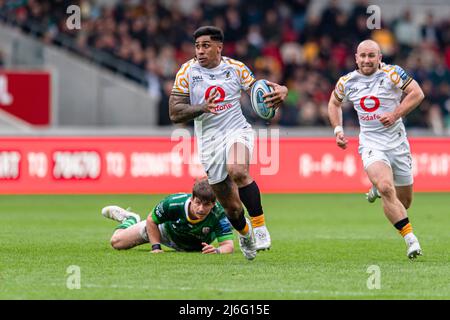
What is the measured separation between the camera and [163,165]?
23516 mm

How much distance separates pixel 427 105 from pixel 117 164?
8.94m

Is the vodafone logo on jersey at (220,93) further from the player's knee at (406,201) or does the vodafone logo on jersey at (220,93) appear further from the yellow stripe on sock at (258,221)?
the player's knee at (406,201)

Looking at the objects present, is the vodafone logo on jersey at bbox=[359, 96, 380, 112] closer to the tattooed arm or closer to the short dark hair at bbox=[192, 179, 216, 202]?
the tattooed arm

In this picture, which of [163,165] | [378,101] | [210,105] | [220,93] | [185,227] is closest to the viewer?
[210,105]

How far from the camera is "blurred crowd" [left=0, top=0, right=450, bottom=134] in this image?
1105 inches

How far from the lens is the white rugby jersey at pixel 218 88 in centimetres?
1166

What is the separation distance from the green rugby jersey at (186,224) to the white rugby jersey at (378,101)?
1795 millimetres

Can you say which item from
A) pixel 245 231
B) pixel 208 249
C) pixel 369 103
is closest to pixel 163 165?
pixel 208 249

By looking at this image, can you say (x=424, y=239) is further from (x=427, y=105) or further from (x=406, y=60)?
(x=406, y=60)

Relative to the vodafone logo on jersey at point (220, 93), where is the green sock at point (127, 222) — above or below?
below

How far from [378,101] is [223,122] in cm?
183

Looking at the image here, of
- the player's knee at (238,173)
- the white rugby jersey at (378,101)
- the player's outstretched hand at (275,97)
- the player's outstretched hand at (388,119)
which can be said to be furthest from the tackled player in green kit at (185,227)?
the player's outstretched hand at (388,119)

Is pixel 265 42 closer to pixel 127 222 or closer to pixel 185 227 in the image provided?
pixel 127 222

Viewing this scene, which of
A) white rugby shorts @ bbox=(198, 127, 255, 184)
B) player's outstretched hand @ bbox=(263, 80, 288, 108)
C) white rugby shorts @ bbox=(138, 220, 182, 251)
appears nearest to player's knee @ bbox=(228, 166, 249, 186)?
white rugby shorts @ bbox=(198, 127, 255, 184)
